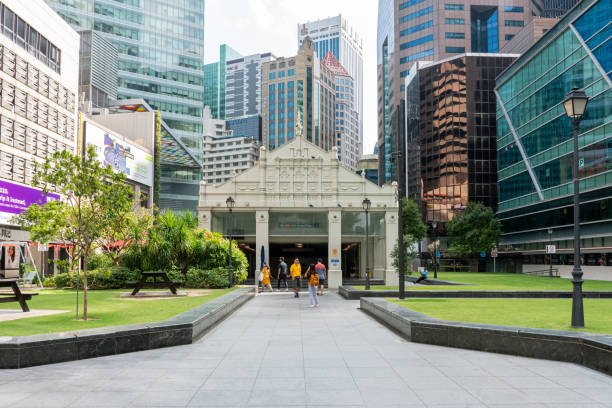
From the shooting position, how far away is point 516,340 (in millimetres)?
9867

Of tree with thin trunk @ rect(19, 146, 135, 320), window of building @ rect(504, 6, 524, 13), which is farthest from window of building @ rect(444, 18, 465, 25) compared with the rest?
tree with thin trunk @ rect(19, 146, 135, 320)

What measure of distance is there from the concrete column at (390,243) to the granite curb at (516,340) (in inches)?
1110

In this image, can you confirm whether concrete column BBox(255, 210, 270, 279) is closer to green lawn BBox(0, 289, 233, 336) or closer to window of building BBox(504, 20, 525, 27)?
green lawn BBox(0, 289, 233, 336)

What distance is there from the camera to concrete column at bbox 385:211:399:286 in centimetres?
4044

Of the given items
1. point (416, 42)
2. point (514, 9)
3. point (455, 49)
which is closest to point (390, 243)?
point (455, 49)

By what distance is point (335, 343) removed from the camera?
38.1ft

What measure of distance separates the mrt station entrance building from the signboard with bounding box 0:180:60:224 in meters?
14.0

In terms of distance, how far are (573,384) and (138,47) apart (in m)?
101

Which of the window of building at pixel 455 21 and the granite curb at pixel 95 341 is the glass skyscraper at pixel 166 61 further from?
the granite curb at pixel 95 341

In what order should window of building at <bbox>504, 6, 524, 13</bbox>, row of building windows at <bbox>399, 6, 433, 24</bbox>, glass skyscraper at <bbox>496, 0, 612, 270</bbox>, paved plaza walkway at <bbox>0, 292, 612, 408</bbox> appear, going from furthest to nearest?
window of building at <bbox>504, 6, 524, 13</bbox> < row of building windows at <bbox>399, 6, 433, 24</bbox> < glass skyscraper at <bbox>496, 0, 612, 270</bbox> < paved plaza walkway at <bbox>0, 292, 612, 408</bbox>

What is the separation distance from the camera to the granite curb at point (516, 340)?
8.66 m

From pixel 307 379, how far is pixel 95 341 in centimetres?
425

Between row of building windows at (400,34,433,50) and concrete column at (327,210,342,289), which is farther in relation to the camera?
row of building windows at (400,34,433,50)

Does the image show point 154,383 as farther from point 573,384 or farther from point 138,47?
point 138,47
